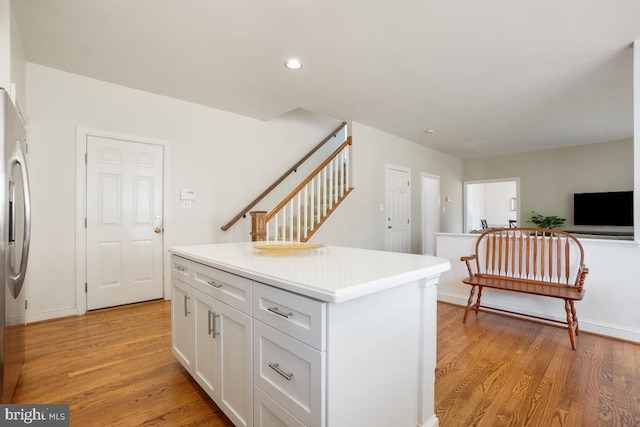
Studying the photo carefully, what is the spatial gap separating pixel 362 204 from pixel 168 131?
2.86 meters

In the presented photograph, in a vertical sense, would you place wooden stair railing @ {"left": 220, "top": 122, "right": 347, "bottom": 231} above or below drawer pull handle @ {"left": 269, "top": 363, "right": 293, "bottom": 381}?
above

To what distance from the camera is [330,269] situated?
1.29 meters

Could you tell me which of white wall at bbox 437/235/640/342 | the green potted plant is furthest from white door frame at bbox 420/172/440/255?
white wall at bbox 437/235/640/342

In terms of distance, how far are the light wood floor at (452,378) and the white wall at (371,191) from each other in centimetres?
208

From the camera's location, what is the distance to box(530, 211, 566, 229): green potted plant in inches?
250

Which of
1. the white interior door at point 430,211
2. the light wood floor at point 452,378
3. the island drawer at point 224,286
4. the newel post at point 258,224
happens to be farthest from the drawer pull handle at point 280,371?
the white interior door at point 430,211

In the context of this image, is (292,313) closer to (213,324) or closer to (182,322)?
(213,324)

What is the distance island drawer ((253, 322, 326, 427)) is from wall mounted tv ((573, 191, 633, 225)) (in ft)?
23.2

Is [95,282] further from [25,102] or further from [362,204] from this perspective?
[362,204]

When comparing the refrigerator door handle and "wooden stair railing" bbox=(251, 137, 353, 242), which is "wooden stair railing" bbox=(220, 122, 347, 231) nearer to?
"wooden stair railing" bbox=(251, 137, 353, 242)

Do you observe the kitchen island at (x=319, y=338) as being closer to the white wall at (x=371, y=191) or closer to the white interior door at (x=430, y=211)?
the white wall at (x=371, y=191)

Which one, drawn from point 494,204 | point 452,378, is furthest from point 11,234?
point 494,204

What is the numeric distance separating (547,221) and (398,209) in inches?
134

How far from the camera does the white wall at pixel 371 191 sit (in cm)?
456
